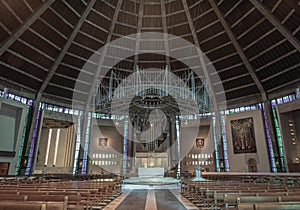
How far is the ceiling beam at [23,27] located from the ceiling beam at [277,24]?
1522 cm

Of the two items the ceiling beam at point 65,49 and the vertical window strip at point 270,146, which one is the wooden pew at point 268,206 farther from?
the vertical window strip at point 270,146

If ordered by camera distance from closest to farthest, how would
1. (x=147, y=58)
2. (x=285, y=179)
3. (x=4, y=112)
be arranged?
(x=285, y=179), (x=4, y=112), (x=147, y=58)

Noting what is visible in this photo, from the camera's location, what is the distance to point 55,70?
776 inches

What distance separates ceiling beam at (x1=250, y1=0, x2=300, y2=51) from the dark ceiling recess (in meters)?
0.06

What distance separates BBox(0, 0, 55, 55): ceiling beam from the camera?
49.6ft

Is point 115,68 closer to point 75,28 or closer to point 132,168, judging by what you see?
point 75,28

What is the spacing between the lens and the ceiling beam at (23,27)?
1512 centimetres

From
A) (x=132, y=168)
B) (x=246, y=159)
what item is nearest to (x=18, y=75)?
(x=132, y=168)

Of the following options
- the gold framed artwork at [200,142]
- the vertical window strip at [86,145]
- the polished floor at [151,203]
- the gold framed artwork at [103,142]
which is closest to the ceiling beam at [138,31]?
the vertical window strip at [86,145]

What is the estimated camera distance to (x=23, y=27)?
607 inches

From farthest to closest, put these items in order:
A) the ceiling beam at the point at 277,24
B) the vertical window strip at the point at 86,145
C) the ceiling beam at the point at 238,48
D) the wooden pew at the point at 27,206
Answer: the vertical window strip at the point at 86,145 < the ceiling beam at the point at 238,48 < the ceiling beam at the point at 277,24 < the wooden pew at the point at 27,206

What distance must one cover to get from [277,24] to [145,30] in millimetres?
11416

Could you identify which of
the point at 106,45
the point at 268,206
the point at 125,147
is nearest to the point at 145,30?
the point at 106,45

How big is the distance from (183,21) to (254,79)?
890 centimetres
